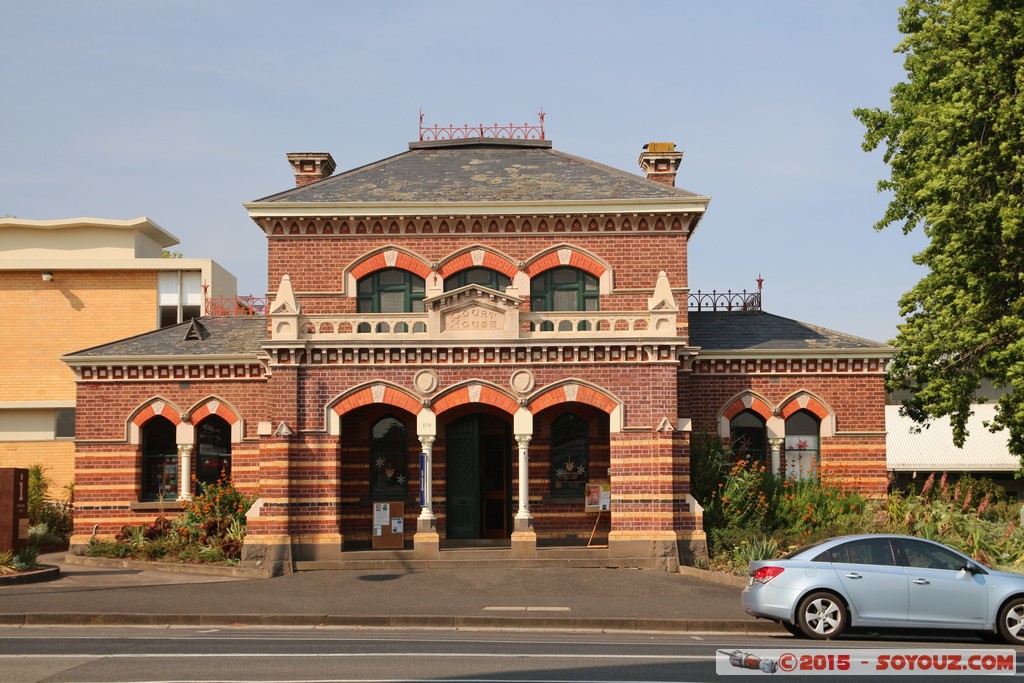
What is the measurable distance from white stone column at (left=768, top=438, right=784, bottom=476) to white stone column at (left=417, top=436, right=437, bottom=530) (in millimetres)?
8161

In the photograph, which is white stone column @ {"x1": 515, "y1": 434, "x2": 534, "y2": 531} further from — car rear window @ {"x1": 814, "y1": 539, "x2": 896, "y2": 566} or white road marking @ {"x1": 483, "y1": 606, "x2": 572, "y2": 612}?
car rear window @ {"x1": 814, "y1": 539, "x2": 896, "y2": 566}

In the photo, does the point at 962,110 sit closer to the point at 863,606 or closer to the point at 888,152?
the point at 888,152

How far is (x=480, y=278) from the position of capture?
26500mm

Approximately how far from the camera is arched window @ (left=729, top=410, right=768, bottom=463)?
2662 centimetres

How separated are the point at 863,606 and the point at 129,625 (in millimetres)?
10485

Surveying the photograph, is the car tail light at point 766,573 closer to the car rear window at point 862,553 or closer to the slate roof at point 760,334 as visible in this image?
the car rear window at point 862,553

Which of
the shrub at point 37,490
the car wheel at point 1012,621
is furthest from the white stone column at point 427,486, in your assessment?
the shrub at point 37,490

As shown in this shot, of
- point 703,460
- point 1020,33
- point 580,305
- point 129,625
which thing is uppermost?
point 1020,33

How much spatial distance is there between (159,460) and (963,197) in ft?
64.4

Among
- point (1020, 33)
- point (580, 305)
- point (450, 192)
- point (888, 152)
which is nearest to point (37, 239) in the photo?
point (450, 192)

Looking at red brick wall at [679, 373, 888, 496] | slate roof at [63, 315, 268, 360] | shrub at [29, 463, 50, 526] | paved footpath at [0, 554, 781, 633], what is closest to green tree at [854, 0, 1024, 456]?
red brick wall at [679, 373, 888, 496]

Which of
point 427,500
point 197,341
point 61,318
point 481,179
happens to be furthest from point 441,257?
point 61,318

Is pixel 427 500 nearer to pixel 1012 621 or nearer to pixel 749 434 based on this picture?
pixel 749 434

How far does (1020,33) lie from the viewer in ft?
78.4
